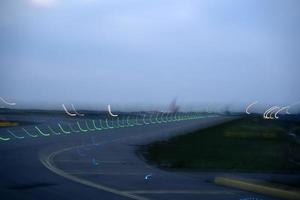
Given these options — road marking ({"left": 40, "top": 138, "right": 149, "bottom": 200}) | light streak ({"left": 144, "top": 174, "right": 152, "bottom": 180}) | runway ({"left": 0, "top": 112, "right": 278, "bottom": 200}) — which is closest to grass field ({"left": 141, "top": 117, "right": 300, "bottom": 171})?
runway ({"left": 0, "top": 112, "right": 278, "bottom": 200})

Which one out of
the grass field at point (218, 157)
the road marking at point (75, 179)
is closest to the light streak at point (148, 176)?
the road marking at point (75, 179)

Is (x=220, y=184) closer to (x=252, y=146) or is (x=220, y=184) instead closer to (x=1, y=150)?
(x=1, y=150)

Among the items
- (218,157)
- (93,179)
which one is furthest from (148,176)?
(218,157)

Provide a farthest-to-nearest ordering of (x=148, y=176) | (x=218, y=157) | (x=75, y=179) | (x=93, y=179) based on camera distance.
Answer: (x=218, y=157) < (x=148, y=176) < (x=93, y=179) < (x=75, y=179)

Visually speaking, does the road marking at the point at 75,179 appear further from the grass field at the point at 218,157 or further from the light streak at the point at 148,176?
the grass field at the point at 218,157

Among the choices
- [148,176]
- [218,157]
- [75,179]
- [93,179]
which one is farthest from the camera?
[218,157]

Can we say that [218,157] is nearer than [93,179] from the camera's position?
No

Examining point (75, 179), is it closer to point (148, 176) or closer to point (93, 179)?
point (93, 179)

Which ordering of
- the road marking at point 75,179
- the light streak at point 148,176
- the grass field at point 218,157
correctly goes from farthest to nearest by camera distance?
1. the grass field at point 218,157
2. the light streak at point 148,176
3. the road marking at point 75,179

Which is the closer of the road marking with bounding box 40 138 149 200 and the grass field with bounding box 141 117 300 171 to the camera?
the road marking with bounding box 40 138 149 200

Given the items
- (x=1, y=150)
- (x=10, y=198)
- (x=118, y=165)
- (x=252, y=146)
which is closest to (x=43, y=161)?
(x=118, y=165)

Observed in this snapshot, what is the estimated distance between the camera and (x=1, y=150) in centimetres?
2734

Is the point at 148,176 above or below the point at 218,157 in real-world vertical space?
below

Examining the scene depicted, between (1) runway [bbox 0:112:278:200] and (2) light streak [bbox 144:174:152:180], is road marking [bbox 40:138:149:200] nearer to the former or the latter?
(1) runway [bbox 0:112:278:200]
